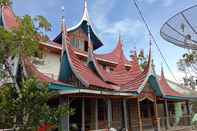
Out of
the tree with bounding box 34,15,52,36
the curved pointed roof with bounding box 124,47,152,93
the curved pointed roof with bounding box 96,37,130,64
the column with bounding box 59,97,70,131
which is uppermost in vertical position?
the curved pointed roof with bounding box 96,37,130,64

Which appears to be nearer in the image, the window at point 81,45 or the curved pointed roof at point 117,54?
the window at point 81,45

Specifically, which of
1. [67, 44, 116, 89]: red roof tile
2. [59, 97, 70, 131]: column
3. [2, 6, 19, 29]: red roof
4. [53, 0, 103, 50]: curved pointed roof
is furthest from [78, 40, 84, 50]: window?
[59, 97, 70, 131]: column

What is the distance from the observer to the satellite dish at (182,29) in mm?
12465

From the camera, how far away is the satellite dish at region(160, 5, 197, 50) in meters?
12.5

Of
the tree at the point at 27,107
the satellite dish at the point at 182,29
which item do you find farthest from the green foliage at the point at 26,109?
the satellite dish at the point at 182,29

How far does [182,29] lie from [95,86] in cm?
655

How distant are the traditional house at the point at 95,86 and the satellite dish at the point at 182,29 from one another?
4656 mm

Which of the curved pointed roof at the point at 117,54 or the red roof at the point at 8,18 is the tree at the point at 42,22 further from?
the curved pointed roof at the point at 117,54

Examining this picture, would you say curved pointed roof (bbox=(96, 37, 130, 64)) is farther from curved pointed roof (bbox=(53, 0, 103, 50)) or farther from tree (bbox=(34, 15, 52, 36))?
tree (bbox=(34, 15, 52, 36))

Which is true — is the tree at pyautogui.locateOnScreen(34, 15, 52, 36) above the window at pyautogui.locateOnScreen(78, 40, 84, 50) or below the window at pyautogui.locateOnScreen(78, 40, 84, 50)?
below

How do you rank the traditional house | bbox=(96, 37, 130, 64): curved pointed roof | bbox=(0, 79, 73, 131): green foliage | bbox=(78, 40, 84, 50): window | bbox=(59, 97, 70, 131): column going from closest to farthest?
bbox=(0, 79, 73, 131): green foliage < bbox=(59, 97, 70, 131): column < the traditional house < bbox=(78, 40, 84, 50): window < bbox=(96, 37, 130, 64): curved pointed roof

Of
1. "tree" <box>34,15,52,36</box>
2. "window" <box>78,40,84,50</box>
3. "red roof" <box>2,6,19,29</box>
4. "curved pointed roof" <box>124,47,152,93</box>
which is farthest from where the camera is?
"window" <box>78,40,84,50</box>

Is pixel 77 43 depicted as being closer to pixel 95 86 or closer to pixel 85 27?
pixel 85 27

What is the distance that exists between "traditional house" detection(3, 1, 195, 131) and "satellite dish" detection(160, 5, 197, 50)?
466 centimetres
